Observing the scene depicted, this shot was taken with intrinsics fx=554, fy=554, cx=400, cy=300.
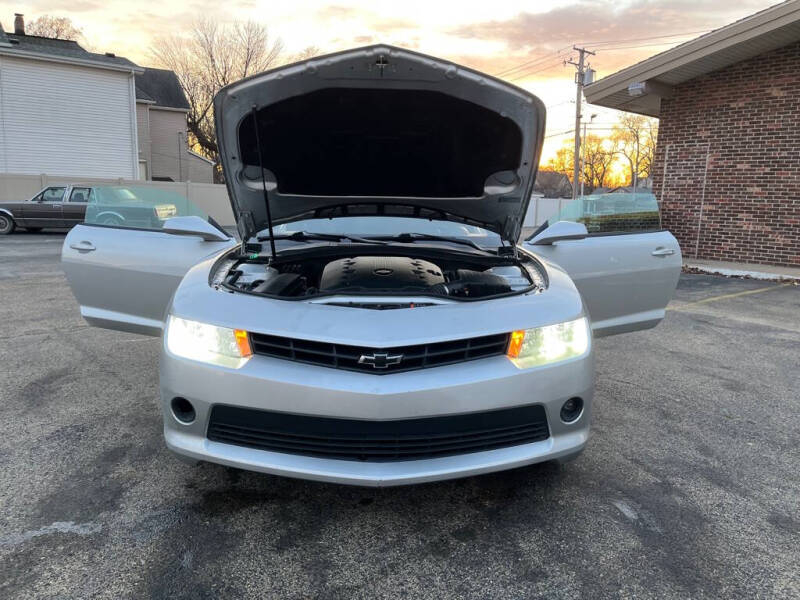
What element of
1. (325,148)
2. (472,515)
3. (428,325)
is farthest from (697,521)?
(325,148)

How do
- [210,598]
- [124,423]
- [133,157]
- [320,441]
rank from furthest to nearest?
[133,157], [124,423], [320,441], [210,598]

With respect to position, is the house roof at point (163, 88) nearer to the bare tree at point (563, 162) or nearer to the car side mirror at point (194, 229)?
the car side mirror at point (194, 229)

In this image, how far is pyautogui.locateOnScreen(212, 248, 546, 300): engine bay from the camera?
274 centimetres

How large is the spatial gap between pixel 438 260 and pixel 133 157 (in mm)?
22043

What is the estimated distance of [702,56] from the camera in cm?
922

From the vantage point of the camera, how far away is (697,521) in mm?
2377

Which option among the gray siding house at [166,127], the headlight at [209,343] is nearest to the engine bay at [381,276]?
the headlight at [209,343]

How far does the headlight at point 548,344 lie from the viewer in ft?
7.46

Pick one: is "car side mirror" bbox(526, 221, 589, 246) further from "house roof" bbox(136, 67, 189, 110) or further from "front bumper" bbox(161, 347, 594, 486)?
"house roof" bbox(136, 67, 189, 110)

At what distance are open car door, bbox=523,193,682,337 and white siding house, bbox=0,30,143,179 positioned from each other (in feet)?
72.1

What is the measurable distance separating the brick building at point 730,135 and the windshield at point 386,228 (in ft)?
25.7

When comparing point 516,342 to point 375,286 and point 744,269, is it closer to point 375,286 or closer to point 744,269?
point 375,286

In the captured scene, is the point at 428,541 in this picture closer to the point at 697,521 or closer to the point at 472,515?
the point at 472,515

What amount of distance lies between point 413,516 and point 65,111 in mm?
23119
